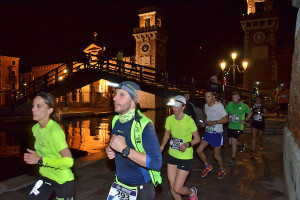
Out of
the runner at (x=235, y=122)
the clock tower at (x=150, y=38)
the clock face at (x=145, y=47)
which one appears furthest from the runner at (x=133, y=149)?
the clock face at (x=145, y=47)

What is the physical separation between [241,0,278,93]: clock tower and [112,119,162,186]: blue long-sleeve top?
1260 inches

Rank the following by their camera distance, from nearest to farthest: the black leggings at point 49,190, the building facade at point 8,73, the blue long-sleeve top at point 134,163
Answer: the blue long-sleeve top at point 134,163
the black leggings at point 49,190
the building facade at point 8,73

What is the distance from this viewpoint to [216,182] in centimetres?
546

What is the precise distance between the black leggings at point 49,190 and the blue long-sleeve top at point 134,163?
81cm

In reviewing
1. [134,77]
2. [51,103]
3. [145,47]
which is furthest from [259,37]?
[51,103]

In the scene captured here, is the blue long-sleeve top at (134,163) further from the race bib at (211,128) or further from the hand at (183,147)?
the race bib at (211,128)

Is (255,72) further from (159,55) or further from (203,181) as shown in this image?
(203,181)

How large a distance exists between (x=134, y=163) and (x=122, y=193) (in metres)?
0.36

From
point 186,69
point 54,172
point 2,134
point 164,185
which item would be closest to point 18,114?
point 2,134

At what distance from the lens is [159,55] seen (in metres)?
41.7

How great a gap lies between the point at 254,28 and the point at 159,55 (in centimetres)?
1615

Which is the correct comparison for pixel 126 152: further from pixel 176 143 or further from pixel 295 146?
pixel 295 146

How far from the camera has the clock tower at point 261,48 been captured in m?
30.8

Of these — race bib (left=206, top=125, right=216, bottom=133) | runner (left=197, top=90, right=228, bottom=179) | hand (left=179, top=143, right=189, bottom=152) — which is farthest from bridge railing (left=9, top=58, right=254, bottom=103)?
hand (left=179, top=143, right=189, bottom=152)
